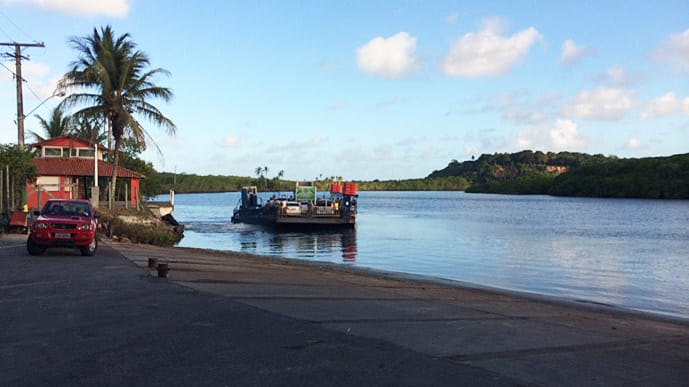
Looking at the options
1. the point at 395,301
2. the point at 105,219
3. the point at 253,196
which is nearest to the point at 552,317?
the point at 395,301

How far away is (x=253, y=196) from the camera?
60.0 meters

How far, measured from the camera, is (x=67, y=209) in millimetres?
17656

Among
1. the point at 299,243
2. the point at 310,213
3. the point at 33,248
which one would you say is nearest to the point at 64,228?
the point at 33,248

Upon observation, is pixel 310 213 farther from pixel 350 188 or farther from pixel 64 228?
pixel 64 228

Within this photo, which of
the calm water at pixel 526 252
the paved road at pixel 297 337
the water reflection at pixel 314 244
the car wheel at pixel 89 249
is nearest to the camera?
the paved road at pixel 297 337

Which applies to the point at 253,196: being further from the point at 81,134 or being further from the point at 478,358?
the point at 478,358

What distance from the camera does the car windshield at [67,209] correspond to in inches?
687

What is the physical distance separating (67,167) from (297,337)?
115 ft

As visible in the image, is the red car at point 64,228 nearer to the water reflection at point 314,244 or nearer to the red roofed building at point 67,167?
the water reflection at point 314,244

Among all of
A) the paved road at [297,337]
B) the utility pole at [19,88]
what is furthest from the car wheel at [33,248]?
the utility pole at [19,88]

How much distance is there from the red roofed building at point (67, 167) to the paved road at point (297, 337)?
2577cm

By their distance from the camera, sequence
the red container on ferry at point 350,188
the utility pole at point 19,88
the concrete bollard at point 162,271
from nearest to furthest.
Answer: the concrete bollard at point 162,271
the utility pole at point 19,88
the red container on ferry at point 350,188

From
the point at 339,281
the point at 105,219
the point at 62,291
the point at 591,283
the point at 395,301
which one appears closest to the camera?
the point at 62,291

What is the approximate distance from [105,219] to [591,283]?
20.2m
